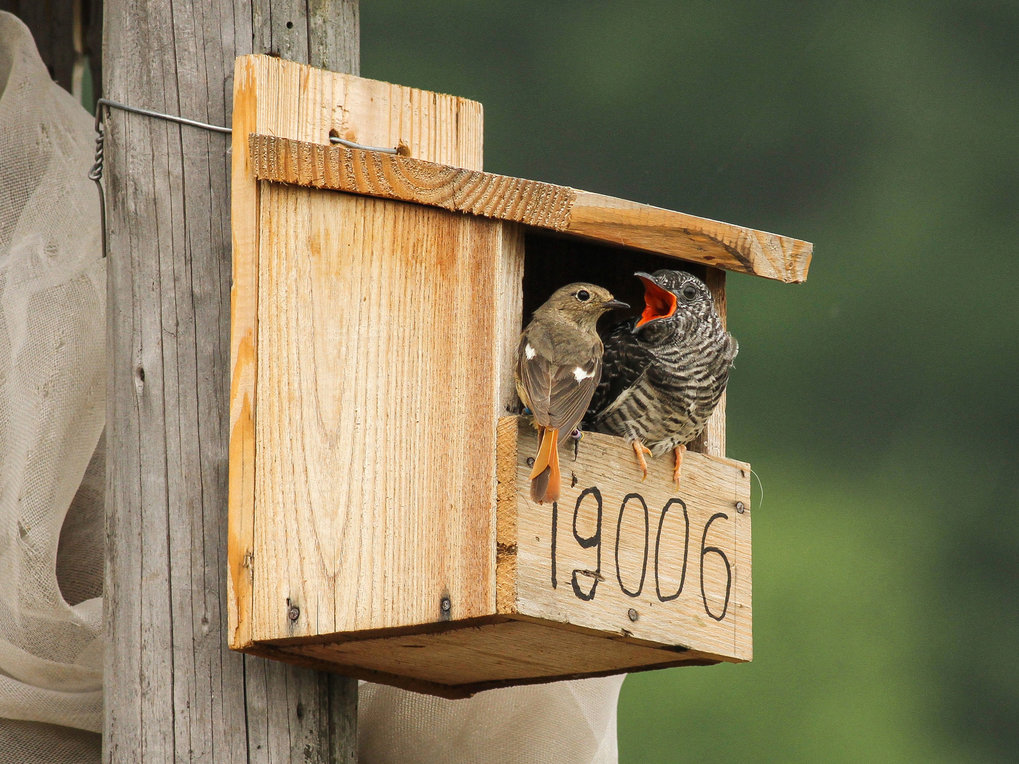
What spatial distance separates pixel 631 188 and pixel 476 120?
2722 mm

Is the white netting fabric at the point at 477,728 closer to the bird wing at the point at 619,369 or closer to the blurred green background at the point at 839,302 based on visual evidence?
the bird wing at the point at 619,369

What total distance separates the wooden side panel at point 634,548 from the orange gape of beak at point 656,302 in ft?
1.18

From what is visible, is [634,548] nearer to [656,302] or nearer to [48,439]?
[656,302]

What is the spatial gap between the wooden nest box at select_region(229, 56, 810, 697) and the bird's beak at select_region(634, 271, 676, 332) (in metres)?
0.28

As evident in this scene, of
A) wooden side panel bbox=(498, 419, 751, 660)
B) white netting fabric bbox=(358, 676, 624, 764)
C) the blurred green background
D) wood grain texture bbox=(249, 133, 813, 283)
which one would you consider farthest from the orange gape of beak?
the blurred green background

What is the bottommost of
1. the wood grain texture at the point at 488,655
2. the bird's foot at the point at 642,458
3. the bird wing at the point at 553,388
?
the wood grain texture at the point at 488,655

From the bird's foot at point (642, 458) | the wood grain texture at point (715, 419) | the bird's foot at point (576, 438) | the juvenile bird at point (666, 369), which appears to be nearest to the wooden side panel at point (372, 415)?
the bird's foot at point (576, 438)

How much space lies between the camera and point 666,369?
3131mm

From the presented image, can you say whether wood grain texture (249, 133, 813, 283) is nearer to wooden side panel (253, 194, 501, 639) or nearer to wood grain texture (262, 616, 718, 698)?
wooden side panel (253, 194, 501, 639)

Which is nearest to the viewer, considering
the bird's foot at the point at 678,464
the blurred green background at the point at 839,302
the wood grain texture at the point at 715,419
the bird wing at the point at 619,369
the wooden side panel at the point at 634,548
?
the wooden side panel at the point at 634,548

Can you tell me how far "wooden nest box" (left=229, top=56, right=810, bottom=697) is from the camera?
270cm

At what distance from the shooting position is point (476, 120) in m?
3.31

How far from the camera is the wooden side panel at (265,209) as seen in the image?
2.75 metres

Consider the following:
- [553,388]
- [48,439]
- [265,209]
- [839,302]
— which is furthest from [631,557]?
[839,302]
